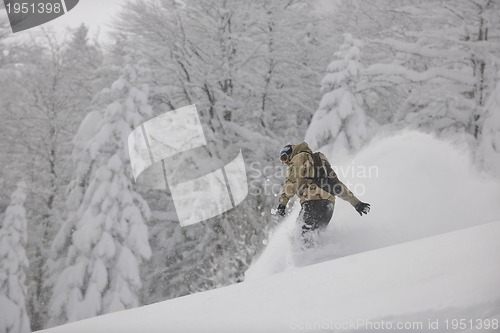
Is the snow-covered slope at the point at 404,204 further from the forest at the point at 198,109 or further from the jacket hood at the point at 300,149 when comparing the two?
the forest at the point at 198,109

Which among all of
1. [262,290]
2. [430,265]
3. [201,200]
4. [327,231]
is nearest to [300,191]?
[327,231]

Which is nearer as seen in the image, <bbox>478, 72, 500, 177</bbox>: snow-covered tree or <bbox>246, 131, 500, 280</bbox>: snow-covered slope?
<bbox>246, 131, 500, 280</bbox>: snow-covered slope

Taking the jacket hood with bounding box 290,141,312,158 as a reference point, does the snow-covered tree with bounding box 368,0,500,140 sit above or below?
below

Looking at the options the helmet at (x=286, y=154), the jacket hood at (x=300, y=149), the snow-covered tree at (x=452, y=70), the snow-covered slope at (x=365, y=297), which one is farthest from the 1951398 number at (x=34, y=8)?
the snow-covered slope at (x=365, y=297)

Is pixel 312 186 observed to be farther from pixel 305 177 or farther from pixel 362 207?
pixel 362 207

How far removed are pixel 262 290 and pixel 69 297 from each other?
11.8 metres

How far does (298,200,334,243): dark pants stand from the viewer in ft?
20.0

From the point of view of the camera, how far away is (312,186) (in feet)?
19.8

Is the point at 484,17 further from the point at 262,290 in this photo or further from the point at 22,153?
the point at 22,153

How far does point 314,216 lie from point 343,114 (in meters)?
7.58

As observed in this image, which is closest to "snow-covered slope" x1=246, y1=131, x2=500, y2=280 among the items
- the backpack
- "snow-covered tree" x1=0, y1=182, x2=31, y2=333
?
the backpack

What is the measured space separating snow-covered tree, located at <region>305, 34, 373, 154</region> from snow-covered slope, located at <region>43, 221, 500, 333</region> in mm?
8435

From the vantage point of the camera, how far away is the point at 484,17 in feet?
42.5

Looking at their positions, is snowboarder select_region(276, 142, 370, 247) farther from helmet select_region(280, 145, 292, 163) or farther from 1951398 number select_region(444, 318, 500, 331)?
1951398 number select_region(444, 318, 500, 331)
